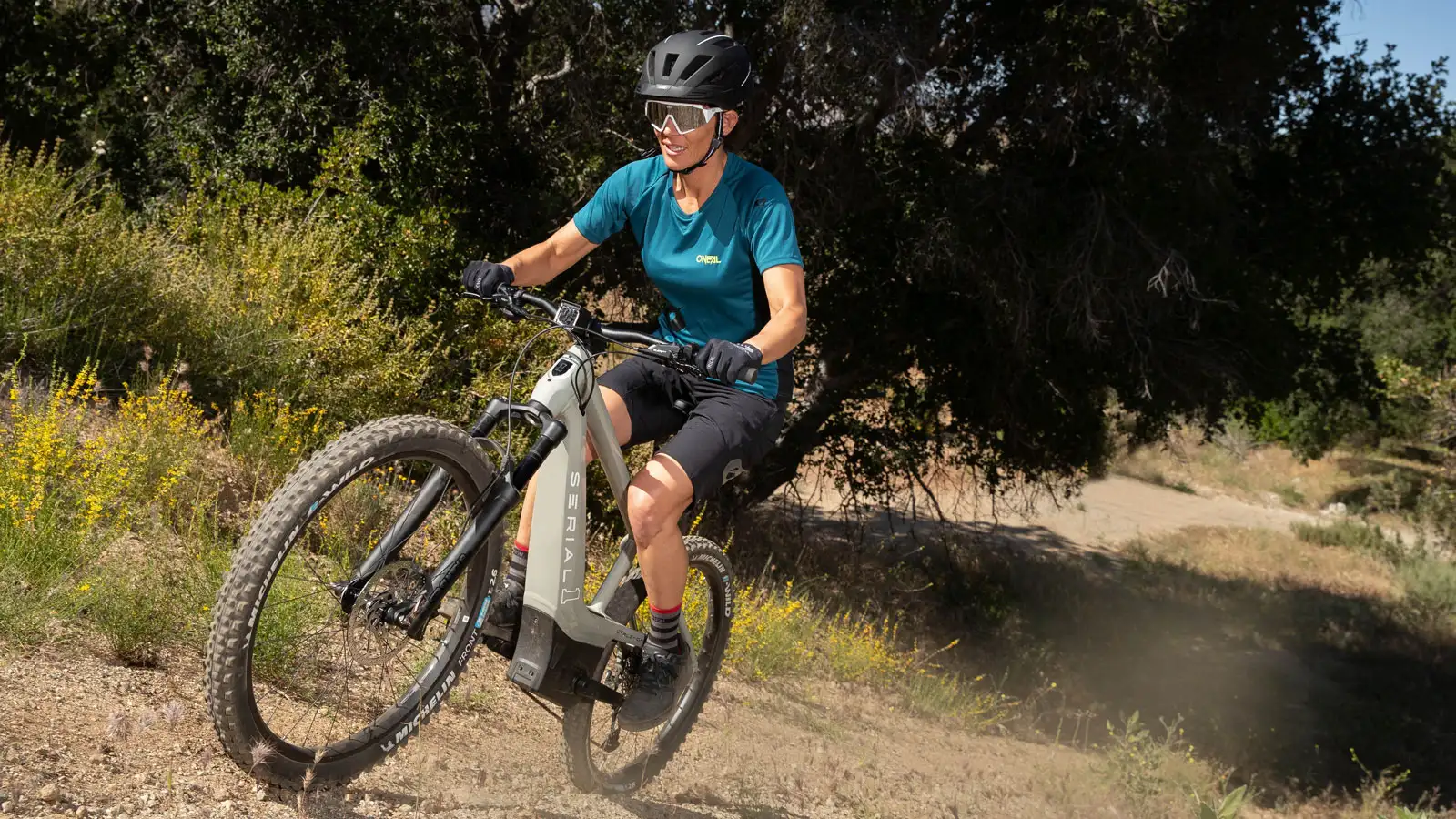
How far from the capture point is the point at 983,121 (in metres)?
10.6

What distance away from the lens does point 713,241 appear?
3.70 metres

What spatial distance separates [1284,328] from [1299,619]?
22.7ft

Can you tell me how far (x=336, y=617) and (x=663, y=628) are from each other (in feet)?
3.45

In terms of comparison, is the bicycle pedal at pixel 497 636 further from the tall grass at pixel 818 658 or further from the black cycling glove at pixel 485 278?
the tall grass at pixel 818 658

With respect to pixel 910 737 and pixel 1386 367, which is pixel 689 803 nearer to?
pixel 910 737

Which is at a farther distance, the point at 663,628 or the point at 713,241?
the point at 663,628

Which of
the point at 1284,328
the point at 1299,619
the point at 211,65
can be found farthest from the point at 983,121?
the point at 1299,619

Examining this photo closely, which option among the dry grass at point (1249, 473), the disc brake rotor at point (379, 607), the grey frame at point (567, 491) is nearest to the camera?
the disc brake rotor at point (379, 607)

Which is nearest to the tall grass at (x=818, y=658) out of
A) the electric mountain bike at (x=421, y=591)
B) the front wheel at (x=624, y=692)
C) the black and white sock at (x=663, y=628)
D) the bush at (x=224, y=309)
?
the front wheel at (x=624, y=692)

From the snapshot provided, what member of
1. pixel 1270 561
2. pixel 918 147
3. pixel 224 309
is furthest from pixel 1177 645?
pixel 224 309

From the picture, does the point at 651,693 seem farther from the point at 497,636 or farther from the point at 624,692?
the point at 497,636

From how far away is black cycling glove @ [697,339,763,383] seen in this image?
319 centimetres

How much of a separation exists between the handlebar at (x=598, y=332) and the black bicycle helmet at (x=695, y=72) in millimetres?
698

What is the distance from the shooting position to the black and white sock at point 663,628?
3.99 metres
